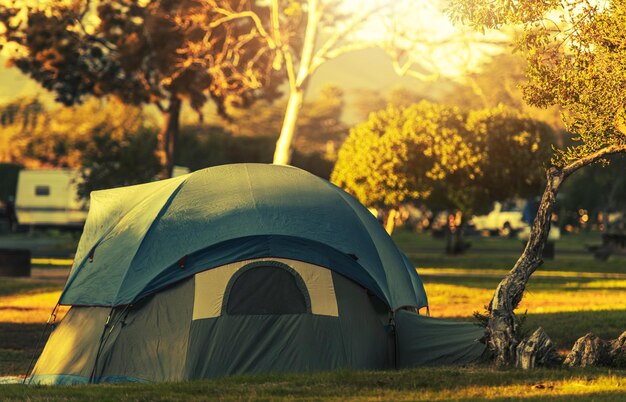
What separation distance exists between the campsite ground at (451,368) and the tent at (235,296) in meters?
1.05

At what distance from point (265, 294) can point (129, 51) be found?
32008 millimetres

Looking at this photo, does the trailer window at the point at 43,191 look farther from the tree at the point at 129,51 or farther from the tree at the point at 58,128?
the tree at the point at 129,51

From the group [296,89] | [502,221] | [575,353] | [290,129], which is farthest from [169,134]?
[502,221]

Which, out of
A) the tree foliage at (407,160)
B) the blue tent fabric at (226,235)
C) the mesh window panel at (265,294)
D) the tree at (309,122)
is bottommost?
the mesh window panel at (265,294)

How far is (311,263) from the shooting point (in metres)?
15.6

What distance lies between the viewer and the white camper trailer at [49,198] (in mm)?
69875

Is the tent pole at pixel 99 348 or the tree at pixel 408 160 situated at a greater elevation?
the tree at pixel 408 160

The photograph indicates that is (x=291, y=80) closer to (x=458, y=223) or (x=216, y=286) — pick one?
(x=458, y=223)

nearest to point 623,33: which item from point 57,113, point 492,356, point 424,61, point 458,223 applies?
point 492,356

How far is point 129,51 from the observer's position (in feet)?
151

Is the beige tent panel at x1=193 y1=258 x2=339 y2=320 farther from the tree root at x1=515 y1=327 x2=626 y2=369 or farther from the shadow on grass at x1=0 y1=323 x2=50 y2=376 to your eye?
the shadow on grass at x1=0 y1=323 x2=50 y2=376

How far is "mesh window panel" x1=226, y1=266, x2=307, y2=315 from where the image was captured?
15.2 m

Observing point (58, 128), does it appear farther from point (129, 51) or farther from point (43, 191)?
point (129, 51)

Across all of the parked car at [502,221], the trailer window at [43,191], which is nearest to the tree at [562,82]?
the trailer window at [43,191]
